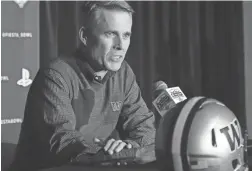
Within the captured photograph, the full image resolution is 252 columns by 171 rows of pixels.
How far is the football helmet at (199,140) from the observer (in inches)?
44.6

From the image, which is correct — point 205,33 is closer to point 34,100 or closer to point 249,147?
point 249,147

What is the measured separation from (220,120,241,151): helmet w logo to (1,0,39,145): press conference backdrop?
0.68m

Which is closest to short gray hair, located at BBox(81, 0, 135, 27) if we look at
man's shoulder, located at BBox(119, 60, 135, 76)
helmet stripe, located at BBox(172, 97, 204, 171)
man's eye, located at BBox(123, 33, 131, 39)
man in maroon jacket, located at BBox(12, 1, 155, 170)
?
man in maroon jacket, located at BBox(12, 1, 155, 170)

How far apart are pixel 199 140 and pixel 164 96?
454 mm

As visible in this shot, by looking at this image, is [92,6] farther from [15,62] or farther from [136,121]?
[136,121]

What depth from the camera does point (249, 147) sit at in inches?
63.7

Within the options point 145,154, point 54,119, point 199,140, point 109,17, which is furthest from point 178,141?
point 109,17

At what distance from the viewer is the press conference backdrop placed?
140 cm

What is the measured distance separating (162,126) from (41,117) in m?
0.47

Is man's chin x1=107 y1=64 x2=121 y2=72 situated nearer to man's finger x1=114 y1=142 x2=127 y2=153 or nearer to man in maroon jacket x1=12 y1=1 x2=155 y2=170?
man in maroon jacket x1=12 y1=1 x2=155 y2=170

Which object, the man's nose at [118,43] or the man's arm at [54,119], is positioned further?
the man's nose at [118,43]

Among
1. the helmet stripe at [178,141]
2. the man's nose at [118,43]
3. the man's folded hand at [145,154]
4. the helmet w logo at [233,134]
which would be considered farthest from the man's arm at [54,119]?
the helmet w logo at [233,134]

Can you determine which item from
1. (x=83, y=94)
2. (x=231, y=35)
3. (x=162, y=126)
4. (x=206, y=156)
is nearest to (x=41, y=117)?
(x=83, y=94)

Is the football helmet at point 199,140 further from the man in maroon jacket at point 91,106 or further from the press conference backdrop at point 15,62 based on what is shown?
the press conference backdrop at point 15,62
